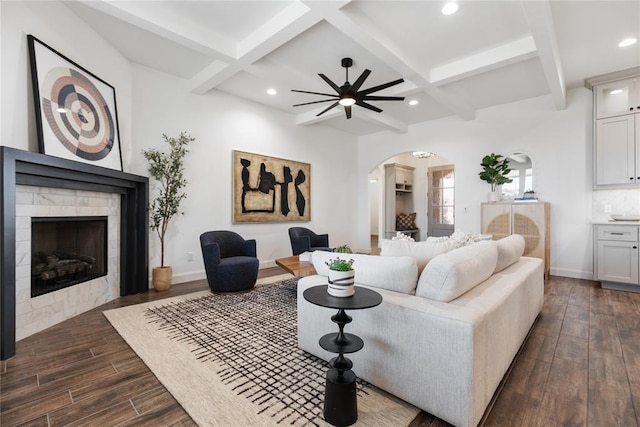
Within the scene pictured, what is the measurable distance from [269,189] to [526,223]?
14.3 ft

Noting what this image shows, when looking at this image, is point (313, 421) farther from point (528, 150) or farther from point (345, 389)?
point (528, 150)

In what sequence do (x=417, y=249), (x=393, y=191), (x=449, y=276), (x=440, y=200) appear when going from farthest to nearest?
(x=393, y=191) → (x=440, y=200) → (x=417, y=249) → (x=449, y=276)

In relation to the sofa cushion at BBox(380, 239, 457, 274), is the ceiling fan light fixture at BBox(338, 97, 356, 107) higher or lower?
higher

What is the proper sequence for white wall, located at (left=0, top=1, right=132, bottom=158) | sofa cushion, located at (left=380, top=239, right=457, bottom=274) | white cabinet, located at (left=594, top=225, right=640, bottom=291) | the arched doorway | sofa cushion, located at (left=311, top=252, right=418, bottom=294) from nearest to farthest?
1. sofa cushion, located at (left=311, top=252, right=418, bottom=294)
2. sofa cushion, located at (left=380, top=239, right=457, bottom=274)
3. white wall, located at (left=0, top=1, right=132, bottom=158)
4. white cabinet, located at (left=594, top=225, right=640, bottom=291)
5. the arched doorway

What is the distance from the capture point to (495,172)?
5.26 meters

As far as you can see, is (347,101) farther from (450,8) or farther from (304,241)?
(304,241)

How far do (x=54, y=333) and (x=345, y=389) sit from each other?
262 centimetres

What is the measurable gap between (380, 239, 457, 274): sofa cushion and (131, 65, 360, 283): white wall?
3441 mm

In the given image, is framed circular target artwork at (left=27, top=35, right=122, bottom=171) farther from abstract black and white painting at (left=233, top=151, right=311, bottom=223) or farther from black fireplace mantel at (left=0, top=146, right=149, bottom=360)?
abstract black and white painting at (left=233, top=151, right=311, bottom=223)

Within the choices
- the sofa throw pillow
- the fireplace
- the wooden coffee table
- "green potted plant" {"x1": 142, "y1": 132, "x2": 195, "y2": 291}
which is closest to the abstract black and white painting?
"green potted plant" {"x1": 142, "y1": 132, "x2": 195, "y2": 291}

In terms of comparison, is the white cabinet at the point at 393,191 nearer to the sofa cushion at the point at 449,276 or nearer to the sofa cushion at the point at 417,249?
the sofa cushion at the point at 417,249

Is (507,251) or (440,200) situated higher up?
(440,200)

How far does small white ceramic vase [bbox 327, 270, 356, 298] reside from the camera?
1.52 metres

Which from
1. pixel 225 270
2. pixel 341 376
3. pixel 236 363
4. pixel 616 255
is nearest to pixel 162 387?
pixel 236 363
